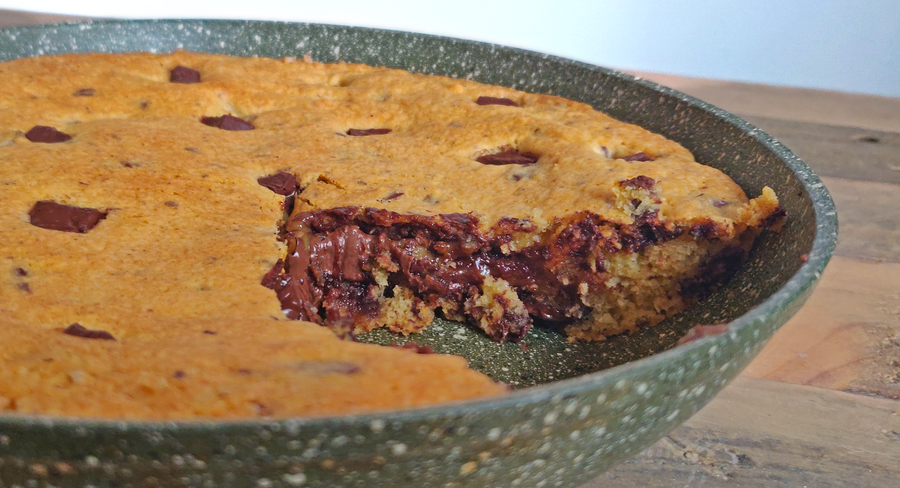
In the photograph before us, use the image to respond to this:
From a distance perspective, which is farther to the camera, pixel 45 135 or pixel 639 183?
pixel 45 135

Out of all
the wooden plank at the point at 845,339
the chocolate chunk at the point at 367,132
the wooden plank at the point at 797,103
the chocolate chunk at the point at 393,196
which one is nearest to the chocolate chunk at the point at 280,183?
the chocolate chunk at the point at 393,196

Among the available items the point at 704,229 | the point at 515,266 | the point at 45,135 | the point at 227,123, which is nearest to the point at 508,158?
the point at 515,266

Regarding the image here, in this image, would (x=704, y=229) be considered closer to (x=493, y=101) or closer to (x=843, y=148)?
(x=493, y=101)

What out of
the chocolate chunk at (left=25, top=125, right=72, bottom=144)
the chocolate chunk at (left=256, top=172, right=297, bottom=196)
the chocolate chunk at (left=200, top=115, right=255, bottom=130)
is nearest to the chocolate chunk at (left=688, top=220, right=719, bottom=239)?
the chocolate chunk at (left=256, top=172, right=297, bottom=196)

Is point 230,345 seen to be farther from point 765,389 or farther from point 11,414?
point 765,389

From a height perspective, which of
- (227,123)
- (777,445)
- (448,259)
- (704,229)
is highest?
(704,229)

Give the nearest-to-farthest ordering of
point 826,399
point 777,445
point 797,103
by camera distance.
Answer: point 777,445 < point 826,399 < point 797,103

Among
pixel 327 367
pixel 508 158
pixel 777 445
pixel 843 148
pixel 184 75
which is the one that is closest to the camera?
pixel 327 367

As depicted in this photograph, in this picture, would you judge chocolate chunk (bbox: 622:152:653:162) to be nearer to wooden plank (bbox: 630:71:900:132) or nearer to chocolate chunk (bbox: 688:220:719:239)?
chocolate chunk (bbox: 688:220:719:239)

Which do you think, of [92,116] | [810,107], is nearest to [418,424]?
[92,116]
